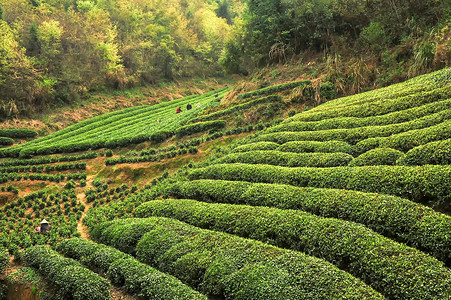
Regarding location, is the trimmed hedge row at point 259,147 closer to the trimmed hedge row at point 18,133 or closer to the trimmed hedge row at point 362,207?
the trimmed hedge row at point 362,207

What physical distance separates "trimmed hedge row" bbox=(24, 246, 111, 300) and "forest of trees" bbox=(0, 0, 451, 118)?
19323 millimetres

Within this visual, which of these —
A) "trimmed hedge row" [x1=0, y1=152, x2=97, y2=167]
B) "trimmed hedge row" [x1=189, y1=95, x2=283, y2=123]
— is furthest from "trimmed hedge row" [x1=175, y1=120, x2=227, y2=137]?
"trimmed hedge row" [x1=0, y1=152, x2=97, y2=167]

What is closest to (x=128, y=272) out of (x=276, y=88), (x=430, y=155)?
(x=430, y=155)

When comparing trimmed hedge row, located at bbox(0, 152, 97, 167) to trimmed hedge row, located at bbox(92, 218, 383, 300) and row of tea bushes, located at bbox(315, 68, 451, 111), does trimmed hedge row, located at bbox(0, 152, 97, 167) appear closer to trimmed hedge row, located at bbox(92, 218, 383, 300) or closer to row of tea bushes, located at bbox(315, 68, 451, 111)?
trimmed hedge row, located at bbox(92, 218, 383, 300)

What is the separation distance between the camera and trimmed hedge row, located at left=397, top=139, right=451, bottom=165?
9797 millimetres

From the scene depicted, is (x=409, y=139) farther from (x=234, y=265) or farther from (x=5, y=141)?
(x=5, y=141)

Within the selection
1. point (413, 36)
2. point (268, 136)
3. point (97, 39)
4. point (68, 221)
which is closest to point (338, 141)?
point (268, 136)

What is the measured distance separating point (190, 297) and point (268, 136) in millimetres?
11255

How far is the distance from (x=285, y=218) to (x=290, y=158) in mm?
4626

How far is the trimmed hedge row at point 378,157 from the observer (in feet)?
37.1

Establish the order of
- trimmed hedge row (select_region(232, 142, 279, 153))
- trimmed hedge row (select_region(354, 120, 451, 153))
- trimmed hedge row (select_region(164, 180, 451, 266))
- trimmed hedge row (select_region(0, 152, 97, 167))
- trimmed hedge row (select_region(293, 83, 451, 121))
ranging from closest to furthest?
1. trimmed hedge row (select_region(164, 180, 451, 266))
2. trimmed hedge row (select_region(354, 120, 451, 153))
3. trimmed hedge row (select_region(293, 83, 451, 121))
4. trimmed hedge row (select_region(232, 142, 279, 153))
5. trimmed hedge row (select_region(0, 152, 97, 167))

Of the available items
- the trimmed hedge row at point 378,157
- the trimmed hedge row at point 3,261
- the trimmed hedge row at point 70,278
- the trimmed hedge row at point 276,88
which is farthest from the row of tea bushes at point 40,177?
the trimmed hedge row at point 378,157

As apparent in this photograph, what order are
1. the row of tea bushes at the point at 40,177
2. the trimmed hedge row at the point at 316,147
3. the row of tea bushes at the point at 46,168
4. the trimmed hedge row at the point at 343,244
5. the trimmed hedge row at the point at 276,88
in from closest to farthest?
1. the trimmed hedge row at the point at 343,244
2. the trimmed hedge row at the point at 316,147
3. the row of tea bushes at the point at 40,177
4. the row of tea bushes at the point at 46,168
5. the trimmed hedge row at the point at 276,88

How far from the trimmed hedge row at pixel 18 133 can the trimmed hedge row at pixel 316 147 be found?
27667mm
